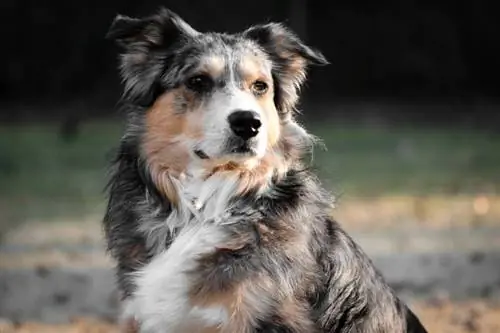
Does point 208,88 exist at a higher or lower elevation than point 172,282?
higher

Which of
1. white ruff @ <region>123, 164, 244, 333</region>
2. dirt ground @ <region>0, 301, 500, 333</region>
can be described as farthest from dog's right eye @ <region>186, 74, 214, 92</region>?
dirt ground @ <region>0, 301, 500, 333</region>

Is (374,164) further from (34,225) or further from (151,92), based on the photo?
(151,92)

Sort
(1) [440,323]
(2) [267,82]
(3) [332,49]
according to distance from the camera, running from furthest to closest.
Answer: (3) [332,49]
(1) [440,323]
(2) [267,82]

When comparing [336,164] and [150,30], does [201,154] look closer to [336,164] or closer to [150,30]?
[150,30]

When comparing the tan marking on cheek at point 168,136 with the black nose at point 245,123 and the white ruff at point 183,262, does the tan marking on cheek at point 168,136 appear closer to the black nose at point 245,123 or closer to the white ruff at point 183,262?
the white ruff at point 183,262

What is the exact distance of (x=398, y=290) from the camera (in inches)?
354

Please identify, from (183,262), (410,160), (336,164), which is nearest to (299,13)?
(410,160)

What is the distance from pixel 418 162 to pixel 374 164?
3.06 ft

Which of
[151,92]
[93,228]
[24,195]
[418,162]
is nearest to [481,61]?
[418,162]

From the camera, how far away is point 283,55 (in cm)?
532

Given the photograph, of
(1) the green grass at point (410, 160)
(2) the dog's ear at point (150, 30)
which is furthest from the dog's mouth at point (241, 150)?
(1) the green grass at point (410, 160)

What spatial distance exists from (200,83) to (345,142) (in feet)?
54.4

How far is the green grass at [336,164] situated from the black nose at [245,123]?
6.70m

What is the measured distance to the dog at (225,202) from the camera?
15.7 ft
